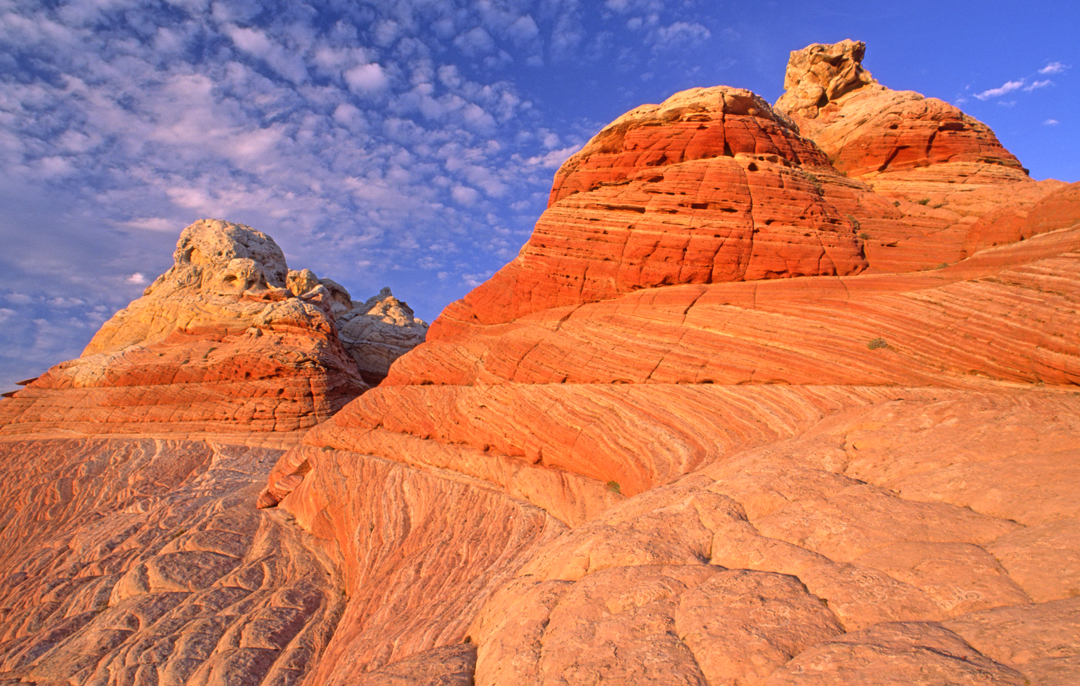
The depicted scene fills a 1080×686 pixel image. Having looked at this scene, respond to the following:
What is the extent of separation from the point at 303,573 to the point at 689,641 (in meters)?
15.2

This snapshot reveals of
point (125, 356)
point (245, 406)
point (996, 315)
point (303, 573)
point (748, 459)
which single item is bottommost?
point (303, 573)

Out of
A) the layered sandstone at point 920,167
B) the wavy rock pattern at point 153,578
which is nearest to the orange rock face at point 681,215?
the layered sandstone at point 920,167

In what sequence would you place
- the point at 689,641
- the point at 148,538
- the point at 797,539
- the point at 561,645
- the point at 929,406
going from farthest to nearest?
the point at 148,538, the point at 929,406, the point at 797,539, the point at 561,645, the point at 689,641

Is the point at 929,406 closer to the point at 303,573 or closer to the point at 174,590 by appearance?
the point at 303,573

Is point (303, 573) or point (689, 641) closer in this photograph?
point (689, 641)

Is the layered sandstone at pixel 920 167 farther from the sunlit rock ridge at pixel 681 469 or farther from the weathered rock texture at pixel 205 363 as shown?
the weathered rock texture at pixel 205 363

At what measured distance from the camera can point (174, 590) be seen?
14688 millimetres

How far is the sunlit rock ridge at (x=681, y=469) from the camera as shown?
4316mm

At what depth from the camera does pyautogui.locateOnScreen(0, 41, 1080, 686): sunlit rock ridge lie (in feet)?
14.2

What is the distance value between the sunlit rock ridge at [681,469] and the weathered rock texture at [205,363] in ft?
9.24

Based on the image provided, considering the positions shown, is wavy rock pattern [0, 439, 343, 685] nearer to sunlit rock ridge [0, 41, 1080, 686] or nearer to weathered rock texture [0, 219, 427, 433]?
sunlit rock ridge [0, 41, 1080, 686]

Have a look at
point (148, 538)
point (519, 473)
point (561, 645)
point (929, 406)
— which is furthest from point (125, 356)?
point (929, 406)

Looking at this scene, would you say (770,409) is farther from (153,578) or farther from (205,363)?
(205,363)

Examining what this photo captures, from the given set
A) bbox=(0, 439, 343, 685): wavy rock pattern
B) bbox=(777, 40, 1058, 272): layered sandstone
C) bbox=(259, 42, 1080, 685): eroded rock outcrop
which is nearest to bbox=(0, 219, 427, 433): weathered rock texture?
bbox=(0, 439, 343, 685): wavy rock pattern
